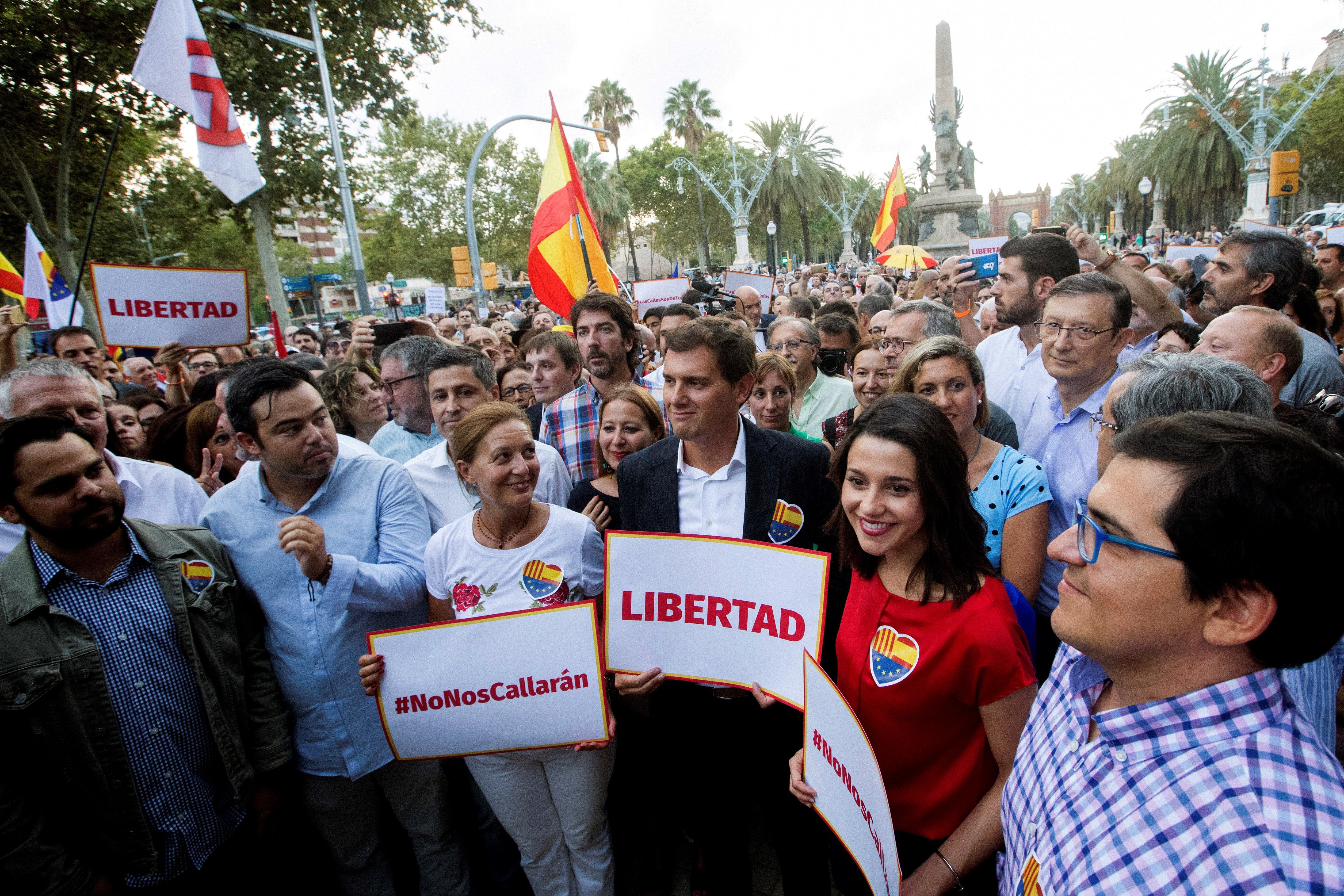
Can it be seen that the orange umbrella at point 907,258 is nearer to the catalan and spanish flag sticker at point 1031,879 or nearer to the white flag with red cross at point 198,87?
the white flag with red cross at point 198,87

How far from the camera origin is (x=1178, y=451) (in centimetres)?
118

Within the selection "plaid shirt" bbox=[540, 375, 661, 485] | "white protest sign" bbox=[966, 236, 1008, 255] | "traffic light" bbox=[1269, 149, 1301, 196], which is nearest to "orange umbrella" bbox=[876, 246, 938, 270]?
"white protest sign" bbox=[966, 236, 1008, 255]

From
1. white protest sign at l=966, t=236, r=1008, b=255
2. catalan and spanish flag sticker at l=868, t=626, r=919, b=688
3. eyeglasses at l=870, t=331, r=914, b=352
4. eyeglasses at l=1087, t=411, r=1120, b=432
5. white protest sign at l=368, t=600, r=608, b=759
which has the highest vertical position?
white protest sign at l=966, t=236, r=1008, b=255

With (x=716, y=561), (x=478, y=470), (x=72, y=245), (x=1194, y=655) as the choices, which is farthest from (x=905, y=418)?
(x=72, y=245)

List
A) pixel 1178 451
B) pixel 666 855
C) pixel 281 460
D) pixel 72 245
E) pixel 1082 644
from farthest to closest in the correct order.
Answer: pixel 72 245 < pixel 666 855 < pixel 281 460 < pixel 1082 644 < pixel 1178 451

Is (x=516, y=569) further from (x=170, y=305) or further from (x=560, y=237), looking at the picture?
(x=560, y=237)

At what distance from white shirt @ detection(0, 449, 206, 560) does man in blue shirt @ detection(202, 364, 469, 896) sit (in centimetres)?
54

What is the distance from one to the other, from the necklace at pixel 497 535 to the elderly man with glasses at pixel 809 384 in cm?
227

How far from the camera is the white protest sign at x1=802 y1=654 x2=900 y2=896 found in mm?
1602

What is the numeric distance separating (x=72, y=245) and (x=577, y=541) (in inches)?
826

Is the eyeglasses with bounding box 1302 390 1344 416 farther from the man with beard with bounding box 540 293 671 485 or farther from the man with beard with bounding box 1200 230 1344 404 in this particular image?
the man with beard with bounding box 540 293 671 485

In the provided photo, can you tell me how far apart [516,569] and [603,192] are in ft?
163

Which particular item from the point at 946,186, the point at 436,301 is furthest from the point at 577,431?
the point at 946,186

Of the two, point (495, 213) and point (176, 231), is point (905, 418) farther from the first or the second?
point (495, 213)
